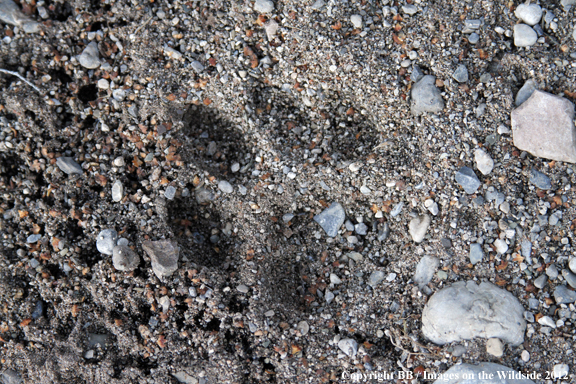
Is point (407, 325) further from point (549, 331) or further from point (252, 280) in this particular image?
point (252, 280)

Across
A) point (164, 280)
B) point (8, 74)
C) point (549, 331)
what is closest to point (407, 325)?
point (549, 331)

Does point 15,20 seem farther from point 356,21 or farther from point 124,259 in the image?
point 356,21

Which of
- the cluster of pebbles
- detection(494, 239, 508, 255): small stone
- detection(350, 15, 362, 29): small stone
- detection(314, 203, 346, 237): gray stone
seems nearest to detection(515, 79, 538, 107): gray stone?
the cluster of pebbles

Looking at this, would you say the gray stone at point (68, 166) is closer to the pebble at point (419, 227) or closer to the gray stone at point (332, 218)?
the gray stone at point (332, 218)

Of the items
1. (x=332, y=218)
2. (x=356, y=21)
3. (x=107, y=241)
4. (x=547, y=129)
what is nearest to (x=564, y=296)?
(x=547, y=129)

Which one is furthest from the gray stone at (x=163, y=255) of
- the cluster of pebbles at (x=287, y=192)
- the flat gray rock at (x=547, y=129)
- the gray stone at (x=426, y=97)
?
the flat gray rock at (x=547, y=129)

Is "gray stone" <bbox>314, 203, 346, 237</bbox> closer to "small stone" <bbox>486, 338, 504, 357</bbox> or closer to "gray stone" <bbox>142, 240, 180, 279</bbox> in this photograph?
"gray stone" <bbox>142, 240, 180, 279</bbox>
